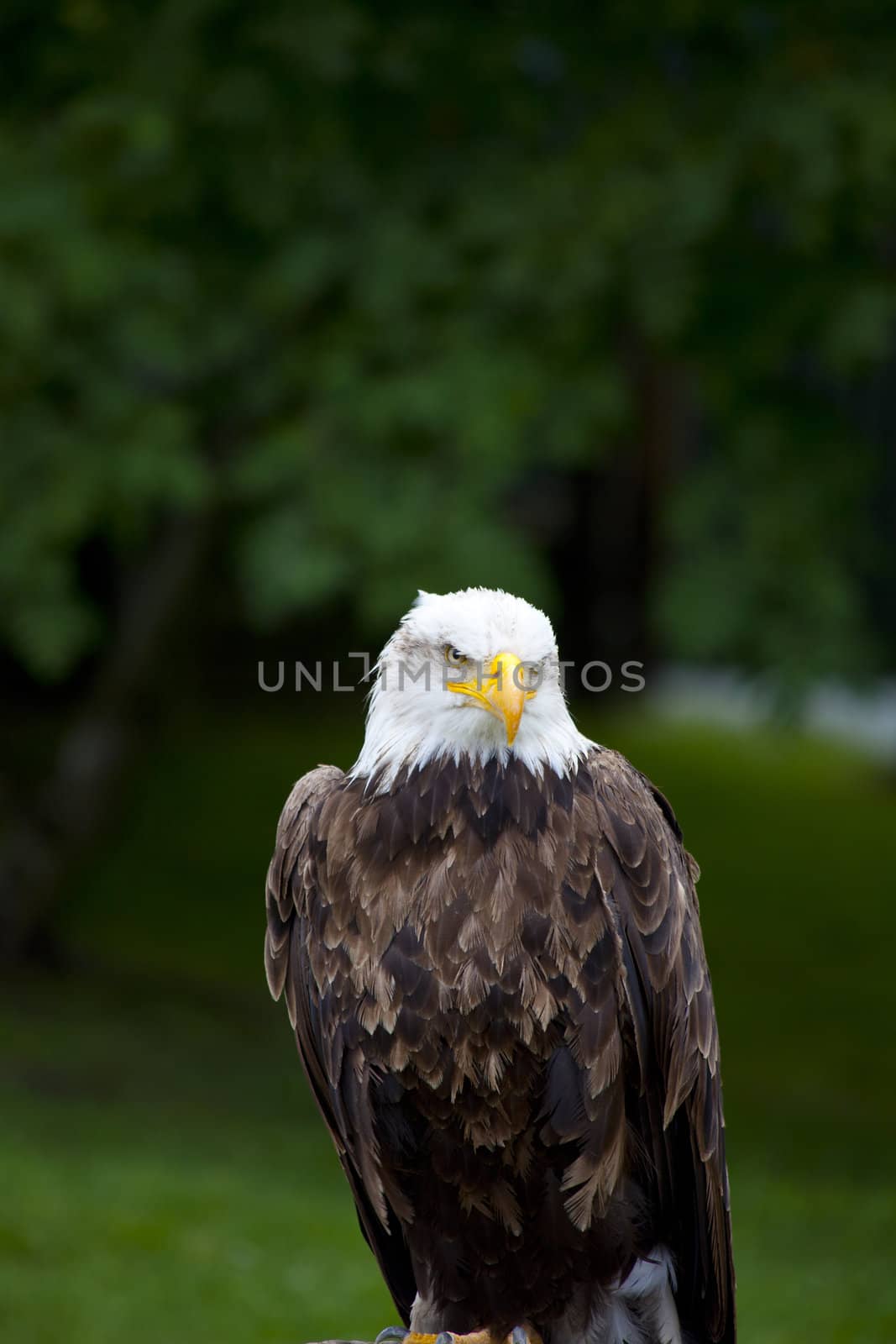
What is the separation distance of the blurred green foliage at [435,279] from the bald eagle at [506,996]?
11.0 ft

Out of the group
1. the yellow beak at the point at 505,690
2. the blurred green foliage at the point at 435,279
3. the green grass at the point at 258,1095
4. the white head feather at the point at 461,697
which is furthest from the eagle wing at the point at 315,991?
the blurred green foliage at the point at 435,279

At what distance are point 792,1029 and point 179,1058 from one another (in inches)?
150

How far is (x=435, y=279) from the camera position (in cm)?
704

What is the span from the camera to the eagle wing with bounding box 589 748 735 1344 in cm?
322

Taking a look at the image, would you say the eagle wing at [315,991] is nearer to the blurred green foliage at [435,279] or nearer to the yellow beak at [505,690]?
the yellow beak at [505,690]

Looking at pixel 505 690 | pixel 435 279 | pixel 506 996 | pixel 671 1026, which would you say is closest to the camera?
pixel 505 690

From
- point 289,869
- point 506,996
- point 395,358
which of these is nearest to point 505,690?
point 506,996

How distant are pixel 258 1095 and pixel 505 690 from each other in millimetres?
6259

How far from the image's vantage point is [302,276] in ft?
22.5

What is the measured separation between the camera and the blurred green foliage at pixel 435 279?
6586mm

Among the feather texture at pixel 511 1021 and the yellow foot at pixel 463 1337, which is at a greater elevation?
the feather texture at pixel 511 1021

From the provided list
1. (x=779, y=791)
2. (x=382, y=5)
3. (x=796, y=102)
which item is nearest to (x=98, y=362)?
(x=382, y=5)

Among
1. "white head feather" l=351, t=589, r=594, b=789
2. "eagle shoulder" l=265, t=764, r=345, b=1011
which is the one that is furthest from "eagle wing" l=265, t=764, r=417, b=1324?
"white head feather" l=351, t=589, r=594, b=789

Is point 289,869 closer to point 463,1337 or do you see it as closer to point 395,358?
point 463,1337
